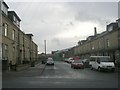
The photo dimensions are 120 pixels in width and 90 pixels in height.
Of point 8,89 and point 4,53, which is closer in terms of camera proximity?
point 8,89

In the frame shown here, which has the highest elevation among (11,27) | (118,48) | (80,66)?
(11,27)

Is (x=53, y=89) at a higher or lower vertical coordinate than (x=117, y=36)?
lower

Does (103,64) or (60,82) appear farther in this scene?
(103,64)

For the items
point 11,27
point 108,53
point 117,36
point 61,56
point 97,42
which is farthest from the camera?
point 61,56

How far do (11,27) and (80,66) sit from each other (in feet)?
42.8

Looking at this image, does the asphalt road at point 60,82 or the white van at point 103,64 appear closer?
the asphalt road at point 60,82

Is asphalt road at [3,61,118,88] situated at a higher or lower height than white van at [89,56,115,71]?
lower

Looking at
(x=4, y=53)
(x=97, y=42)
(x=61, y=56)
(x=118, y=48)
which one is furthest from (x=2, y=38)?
(x=61, y=56)

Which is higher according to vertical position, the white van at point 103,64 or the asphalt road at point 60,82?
the white van at point 103,64

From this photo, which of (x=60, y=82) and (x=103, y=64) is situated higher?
(x=103, y=64)

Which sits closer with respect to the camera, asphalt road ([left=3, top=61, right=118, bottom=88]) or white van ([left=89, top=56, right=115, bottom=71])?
asphalt road ([left=3, top=61, right=118, bottom=88])

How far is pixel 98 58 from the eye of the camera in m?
35.1

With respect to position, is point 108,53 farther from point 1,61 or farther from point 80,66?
point 1,61

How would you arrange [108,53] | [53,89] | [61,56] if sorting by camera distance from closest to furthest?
[53,89]
[108,53]
[61,56]
